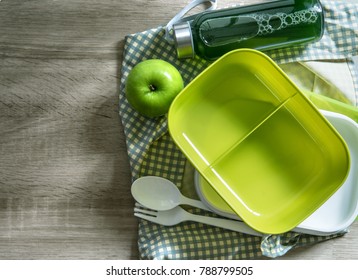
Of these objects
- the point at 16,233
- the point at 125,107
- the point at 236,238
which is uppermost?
the point at 125,107

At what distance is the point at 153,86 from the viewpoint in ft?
2.41

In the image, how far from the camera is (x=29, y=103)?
2.65 ft

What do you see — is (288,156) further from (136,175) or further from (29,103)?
(29,103)

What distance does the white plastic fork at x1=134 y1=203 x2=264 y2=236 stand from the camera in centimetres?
77

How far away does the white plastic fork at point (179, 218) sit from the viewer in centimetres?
77

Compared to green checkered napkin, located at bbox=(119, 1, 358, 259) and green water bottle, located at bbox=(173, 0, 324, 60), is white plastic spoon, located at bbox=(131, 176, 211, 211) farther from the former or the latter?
green water bottle, located at bbox=(173, 0, 324, 60)

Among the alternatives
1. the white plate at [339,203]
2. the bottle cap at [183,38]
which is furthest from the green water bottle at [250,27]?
the white plate at [339,203]

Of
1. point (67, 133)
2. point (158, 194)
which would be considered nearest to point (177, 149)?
point (158, 194)

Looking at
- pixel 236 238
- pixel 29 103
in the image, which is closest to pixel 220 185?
pixel 236 238

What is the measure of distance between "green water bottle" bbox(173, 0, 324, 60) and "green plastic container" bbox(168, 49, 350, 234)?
0.13 feet

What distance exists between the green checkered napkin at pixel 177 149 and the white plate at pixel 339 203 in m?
0.03

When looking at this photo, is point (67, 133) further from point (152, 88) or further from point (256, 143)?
point (256, 143)

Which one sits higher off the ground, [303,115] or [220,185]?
[303,115]

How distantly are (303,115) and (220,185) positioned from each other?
6.5 inches
